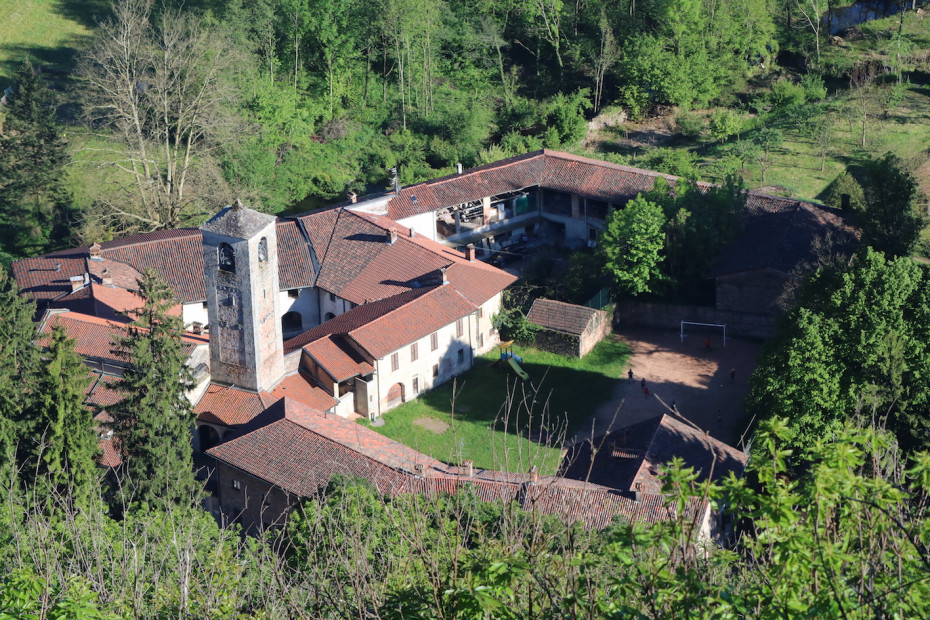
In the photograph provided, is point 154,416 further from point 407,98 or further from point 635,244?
point 407,98

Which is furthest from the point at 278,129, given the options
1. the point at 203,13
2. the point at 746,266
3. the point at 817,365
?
the point at 817,365

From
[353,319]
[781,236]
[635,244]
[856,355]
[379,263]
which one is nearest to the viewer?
[856,355]

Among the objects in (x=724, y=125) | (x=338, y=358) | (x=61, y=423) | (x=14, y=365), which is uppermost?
(x=724, y=125)

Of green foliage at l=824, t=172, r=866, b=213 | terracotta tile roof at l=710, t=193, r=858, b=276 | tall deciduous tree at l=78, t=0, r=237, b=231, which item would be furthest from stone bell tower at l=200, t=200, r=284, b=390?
green foliage at l=824, t=172, r=866, b=213

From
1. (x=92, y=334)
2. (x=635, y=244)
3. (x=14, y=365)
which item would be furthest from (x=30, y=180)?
(x=635, y=244)

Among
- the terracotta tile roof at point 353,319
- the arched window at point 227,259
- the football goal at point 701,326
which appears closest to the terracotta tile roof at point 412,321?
the terracotta tile roof at point 353,319

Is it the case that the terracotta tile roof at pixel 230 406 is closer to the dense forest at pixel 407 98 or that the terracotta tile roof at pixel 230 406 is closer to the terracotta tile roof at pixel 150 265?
the terracotta tile roof at pixel 150 265

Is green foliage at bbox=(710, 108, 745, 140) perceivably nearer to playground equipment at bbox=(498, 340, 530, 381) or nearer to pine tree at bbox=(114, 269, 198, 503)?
playground equipment at bbox=(498, 340, 530, 381)
